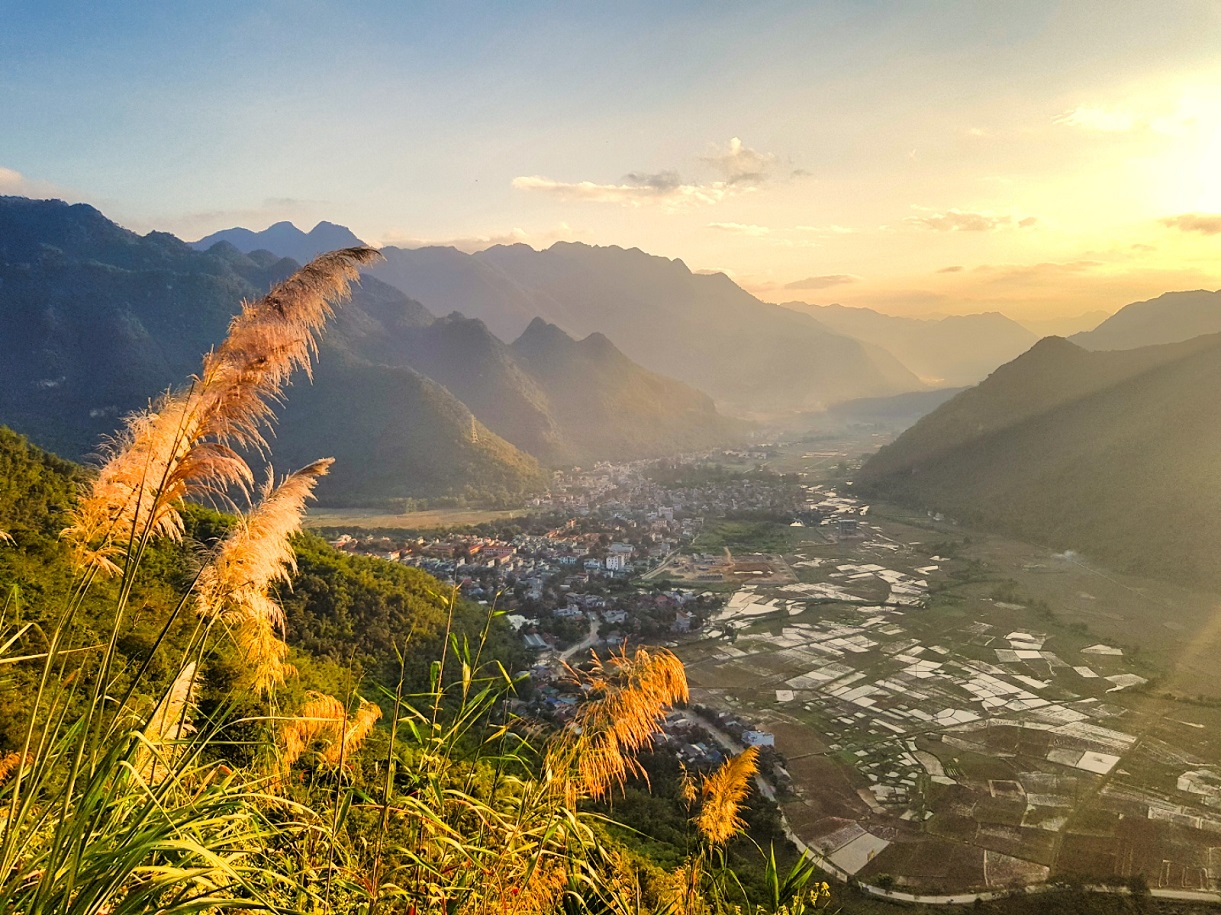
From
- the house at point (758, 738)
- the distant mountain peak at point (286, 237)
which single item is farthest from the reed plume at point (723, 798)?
the distant mountain peak at point (286, 237)

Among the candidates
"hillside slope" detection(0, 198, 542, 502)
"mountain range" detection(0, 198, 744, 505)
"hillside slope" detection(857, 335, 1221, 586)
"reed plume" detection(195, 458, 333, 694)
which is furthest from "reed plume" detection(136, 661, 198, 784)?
"hillside slope" detection(0, 198, 542, 502)

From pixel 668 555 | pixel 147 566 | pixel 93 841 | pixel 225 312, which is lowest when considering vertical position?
pixel 668 555

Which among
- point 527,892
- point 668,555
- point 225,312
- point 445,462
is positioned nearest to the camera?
point 527,892

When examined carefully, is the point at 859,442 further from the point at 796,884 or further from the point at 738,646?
the point at 796,884

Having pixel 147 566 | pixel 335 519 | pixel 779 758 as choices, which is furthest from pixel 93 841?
pixel 335 519

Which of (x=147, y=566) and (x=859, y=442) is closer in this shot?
(x=147, y=566)

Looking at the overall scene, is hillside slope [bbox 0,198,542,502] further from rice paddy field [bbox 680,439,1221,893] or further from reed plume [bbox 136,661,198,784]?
reed plume [bbox 136,661,198,784]

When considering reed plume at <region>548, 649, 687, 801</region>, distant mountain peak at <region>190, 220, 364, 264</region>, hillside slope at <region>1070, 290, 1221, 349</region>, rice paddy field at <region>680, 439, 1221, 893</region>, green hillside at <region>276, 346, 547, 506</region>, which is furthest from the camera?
distant mountain peak at <region>190, 220, 364, 264</region>
